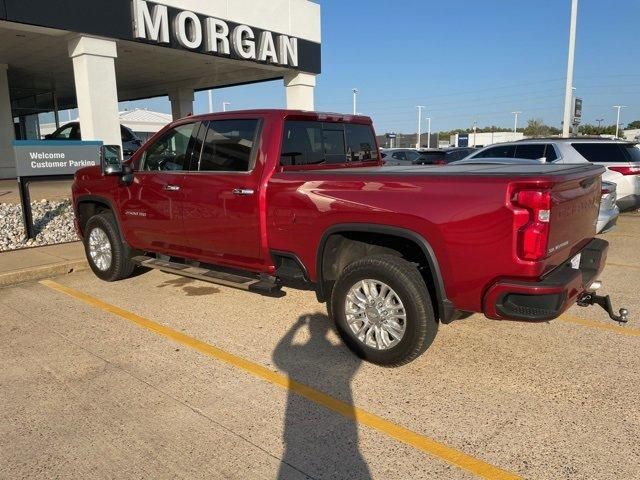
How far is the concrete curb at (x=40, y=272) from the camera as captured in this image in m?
6.65

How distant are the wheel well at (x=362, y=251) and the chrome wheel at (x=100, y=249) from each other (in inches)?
134

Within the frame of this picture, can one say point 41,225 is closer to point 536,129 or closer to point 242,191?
point 242,191

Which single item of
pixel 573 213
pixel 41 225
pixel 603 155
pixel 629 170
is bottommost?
pixel 41 225

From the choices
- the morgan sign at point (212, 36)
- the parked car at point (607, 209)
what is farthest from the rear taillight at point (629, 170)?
the morgan sign at point (212, 36)

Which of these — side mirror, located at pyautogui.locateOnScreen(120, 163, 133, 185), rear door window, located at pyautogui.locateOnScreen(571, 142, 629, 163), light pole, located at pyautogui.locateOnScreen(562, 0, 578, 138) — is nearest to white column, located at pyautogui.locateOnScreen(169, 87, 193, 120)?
light pole, located at pyautogui.locateOnScreen(562, 0, 578, 138)

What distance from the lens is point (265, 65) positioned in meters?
17.0

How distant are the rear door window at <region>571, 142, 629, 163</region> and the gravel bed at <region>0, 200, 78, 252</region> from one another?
382 inches

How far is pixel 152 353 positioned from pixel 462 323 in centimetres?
281

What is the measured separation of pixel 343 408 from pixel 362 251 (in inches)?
56.4

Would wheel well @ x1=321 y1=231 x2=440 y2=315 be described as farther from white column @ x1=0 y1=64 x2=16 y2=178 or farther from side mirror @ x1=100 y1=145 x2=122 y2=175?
white column @ x1=0 y1=64 x2=16 y2=178

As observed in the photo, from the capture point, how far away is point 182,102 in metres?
24.0

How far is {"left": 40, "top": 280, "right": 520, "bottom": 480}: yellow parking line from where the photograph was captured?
2.80m

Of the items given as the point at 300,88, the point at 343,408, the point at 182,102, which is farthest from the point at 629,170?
the point at 182,102

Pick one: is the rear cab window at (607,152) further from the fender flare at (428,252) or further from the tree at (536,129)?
the tree at (536,129)
